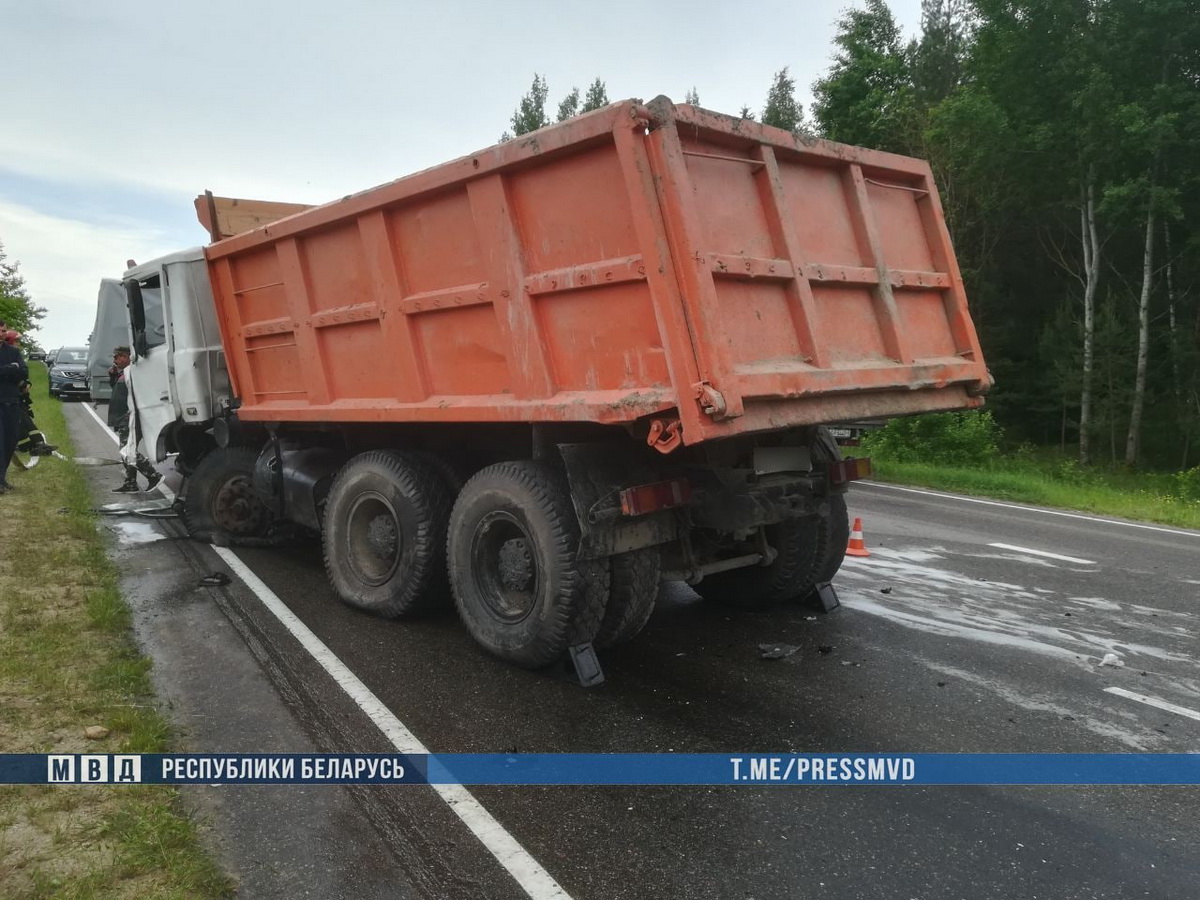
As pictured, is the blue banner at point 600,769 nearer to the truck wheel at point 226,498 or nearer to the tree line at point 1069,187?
the truck wheel at point 226,498

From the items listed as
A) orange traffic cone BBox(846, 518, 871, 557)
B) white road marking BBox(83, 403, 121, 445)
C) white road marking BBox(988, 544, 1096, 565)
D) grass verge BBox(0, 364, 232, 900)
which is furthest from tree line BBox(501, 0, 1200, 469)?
grass verge BBox(0, 364, 232, 900)

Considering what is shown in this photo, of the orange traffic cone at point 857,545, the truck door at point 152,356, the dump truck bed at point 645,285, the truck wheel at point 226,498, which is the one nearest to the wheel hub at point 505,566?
the dump truck bed at point 645,285

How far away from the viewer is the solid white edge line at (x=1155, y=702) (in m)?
4.04

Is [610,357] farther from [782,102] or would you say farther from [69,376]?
[782,102]

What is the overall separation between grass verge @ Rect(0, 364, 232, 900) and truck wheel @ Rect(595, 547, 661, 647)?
6.85 feet

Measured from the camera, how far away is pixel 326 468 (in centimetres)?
639

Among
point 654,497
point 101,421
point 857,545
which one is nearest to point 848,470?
point 654,497

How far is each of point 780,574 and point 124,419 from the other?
23.6 feet

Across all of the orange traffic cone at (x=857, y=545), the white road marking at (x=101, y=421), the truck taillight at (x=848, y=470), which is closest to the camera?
the truck taillight at (x=848, y=470)

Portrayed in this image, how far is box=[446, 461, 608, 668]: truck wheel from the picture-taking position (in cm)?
413

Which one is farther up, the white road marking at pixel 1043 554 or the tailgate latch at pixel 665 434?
the tailgate latch at pixel 665 434

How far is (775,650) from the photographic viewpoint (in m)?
4.78

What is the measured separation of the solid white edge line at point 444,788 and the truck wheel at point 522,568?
732 millimetres

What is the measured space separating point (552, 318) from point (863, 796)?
2.51 meters
